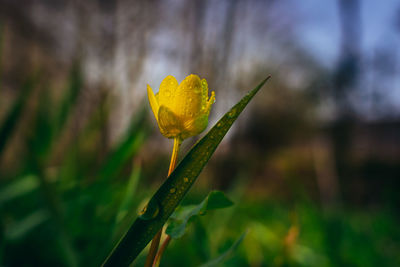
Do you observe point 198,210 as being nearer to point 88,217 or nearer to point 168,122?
point 168,122

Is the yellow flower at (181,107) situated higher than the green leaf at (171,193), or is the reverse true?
the yellow flower at (181,107)

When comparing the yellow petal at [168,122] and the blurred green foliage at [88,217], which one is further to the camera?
the blurred green foliage at [88,217]

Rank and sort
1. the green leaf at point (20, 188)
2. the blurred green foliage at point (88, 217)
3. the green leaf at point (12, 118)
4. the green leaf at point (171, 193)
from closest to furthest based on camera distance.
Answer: the green leaf at point (171, 193) → the blurred green foliage at point (88, 217) → the green leaf at point (12, 118) → the green leaf at point (20, 188)

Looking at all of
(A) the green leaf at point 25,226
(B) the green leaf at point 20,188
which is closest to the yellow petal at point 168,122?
(A) the green leaf at point 25,226

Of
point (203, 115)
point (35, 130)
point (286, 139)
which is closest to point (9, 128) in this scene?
point (35, 130)

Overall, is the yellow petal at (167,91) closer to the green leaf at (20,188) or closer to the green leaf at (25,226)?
the green leaf at (25,226)

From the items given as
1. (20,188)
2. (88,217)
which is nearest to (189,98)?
(88,217)

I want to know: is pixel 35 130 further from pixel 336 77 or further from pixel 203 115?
pixel 336 77
